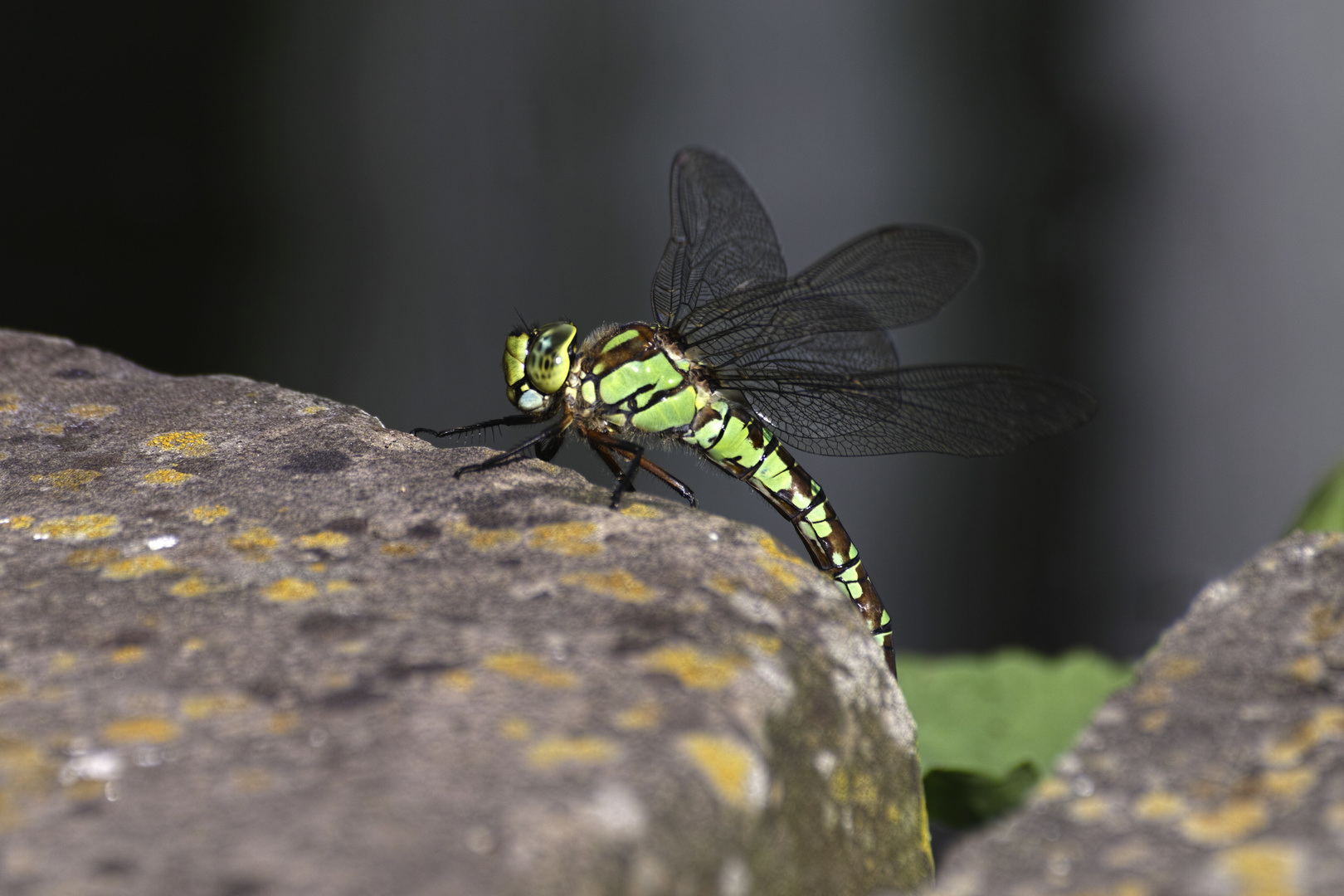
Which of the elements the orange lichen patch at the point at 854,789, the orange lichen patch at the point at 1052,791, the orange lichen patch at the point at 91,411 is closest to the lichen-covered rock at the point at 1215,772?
the orange lichen patch at the point at 1052,791

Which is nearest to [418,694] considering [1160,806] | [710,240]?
[1160,806]

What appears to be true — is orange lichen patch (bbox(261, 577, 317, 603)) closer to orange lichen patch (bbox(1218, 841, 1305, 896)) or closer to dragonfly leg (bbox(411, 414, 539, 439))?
orange lichen patch (bbox(1218, 841, 1305, 896))

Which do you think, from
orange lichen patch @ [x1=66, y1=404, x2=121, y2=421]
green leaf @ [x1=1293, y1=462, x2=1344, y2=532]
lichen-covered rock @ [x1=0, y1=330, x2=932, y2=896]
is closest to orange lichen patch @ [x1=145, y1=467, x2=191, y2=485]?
lichen-covered rock @ [x1=0, y1=330, x2=932, y2=896]

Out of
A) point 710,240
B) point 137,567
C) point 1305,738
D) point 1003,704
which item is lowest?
point 1003,704

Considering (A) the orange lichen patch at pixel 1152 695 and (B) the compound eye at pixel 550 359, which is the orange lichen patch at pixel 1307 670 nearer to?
(A) the orange lichen patch at pixel 1152 695

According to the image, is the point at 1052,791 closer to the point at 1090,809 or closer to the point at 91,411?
the point at 1090,809

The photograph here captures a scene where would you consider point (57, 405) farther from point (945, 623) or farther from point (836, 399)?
point (945, 623)
